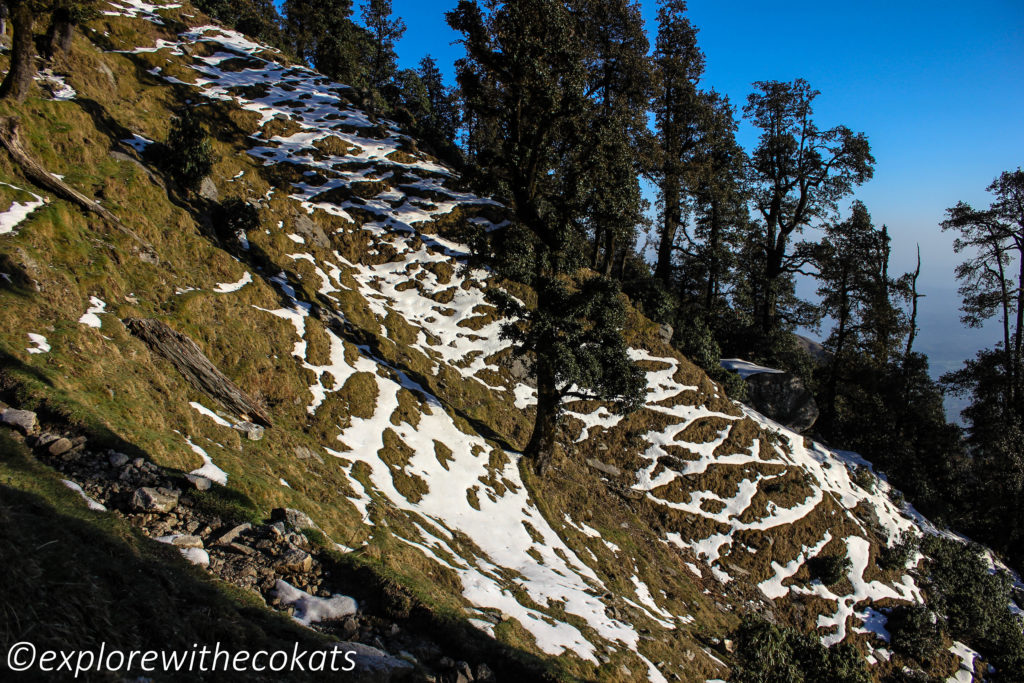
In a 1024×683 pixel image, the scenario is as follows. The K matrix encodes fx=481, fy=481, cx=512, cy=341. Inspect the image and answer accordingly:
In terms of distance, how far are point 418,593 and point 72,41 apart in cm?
2852

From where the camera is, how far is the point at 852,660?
14.6 m

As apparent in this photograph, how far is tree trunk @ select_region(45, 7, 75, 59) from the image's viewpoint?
2036cm

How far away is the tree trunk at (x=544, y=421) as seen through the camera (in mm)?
20628

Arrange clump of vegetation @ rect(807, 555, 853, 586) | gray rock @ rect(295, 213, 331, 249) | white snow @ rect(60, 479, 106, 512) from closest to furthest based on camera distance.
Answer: white snow @ rect(60, 479, 106, 512), clump of vegetation @ rect(807, 555, 853, 586), gray rock @ rect(295, 213, 331, 249)

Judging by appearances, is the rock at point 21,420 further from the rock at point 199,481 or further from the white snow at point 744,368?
the white snow at point 744,368

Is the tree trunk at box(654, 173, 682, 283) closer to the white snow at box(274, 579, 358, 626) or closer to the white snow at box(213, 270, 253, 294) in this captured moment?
the white snow at box(213, 270, 253, 294)

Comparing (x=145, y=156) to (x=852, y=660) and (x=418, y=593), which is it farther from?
(x=852, y=660)

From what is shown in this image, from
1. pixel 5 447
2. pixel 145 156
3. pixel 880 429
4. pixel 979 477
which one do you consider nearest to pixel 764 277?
pixel 880 429

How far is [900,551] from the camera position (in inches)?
961

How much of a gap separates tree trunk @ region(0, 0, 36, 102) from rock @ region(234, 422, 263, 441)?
45.6 ft

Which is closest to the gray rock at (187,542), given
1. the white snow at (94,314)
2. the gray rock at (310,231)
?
the white snow at (94,314)

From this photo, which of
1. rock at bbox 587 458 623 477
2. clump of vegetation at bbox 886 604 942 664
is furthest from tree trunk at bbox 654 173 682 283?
clump of vegetation at bbox 886 604 942 664

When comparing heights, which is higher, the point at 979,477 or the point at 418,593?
the point at 979,477

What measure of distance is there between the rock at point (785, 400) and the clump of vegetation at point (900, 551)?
808cm
